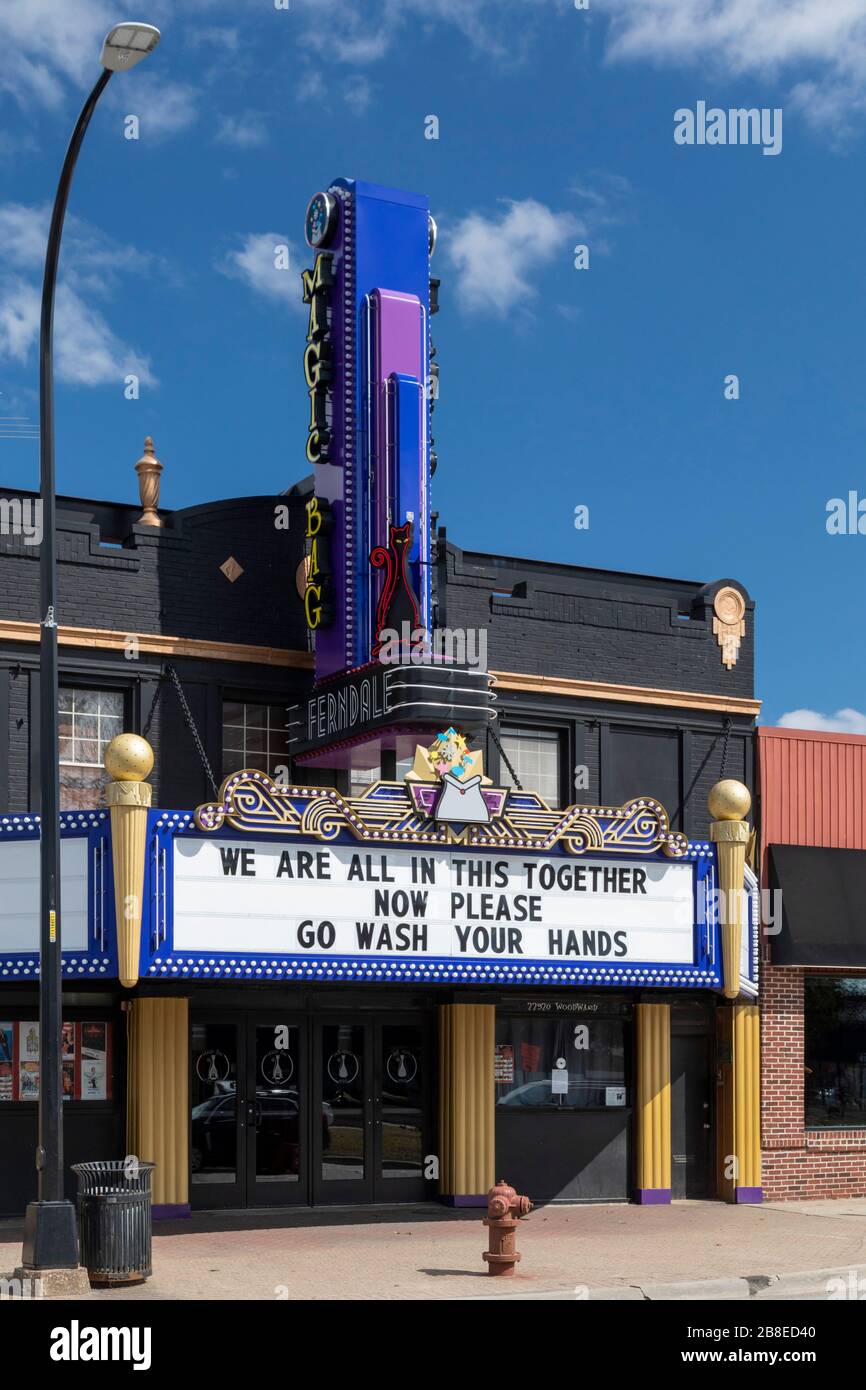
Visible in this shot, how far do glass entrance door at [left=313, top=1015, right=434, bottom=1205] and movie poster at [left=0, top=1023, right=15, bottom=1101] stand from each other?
11.9 feet

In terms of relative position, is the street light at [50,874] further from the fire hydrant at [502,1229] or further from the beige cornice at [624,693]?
the beige cornice at [624,693]

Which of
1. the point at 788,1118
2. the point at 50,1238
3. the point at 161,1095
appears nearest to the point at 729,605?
the point at 788,1118

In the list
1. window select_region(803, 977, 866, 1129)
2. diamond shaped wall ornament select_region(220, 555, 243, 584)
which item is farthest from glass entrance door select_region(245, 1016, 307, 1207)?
window select_region(803, 977, 866, 1129)

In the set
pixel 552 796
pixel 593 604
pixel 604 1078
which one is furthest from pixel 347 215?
pixel 604 1078

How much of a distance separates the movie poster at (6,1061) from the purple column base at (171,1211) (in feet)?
6.83

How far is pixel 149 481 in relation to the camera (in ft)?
73.7

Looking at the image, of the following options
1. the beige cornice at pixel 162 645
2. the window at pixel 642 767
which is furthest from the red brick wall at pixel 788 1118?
the beige cornice at pixel 162 645

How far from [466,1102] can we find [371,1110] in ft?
3.93

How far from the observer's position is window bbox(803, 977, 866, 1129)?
25.5m

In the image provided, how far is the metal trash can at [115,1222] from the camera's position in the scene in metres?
15.9

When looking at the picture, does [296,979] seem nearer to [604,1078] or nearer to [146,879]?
[146,879]

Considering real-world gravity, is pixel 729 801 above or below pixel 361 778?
below

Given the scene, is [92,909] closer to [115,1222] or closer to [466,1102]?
[115,1222]

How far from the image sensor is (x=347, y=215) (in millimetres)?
22109
